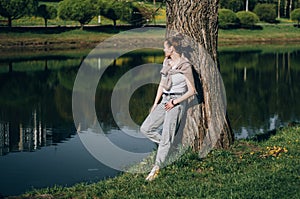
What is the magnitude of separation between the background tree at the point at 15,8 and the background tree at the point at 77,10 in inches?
114

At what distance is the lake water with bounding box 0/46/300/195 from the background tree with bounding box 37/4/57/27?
12443 mm

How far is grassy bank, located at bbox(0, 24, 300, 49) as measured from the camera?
3912 cm

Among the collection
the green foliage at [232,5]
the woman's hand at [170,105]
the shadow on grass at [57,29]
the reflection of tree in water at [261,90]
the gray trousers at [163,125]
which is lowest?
the reflection of tree in water at [261,90]

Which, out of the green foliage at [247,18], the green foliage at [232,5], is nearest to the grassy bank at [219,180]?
the green foliage at [247,18]

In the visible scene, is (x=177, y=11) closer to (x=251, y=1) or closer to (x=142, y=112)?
(x=142, y=112)

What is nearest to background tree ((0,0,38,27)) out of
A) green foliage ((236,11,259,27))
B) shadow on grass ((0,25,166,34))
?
shadow on grass ((0,25,166,34))

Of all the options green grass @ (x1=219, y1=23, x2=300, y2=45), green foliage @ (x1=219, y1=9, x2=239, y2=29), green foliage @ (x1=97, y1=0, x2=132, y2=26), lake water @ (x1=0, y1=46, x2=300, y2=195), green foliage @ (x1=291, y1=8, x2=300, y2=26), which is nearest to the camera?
lake water @ (x1=0, y1=46, x2=300, y2=195)

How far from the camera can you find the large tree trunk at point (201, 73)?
7434 mm

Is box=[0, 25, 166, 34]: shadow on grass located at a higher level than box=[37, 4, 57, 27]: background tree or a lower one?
lower

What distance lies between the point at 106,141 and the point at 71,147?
838mm

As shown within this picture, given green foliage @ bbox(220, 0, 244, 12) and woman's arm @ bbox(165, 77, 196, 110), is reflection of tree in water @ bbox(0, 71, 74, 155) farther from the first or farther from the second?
green foliage @ bbox(220, 0, 244, 12)

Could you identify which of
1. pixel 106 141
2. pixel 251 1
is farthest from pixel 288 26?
pixel 106 141

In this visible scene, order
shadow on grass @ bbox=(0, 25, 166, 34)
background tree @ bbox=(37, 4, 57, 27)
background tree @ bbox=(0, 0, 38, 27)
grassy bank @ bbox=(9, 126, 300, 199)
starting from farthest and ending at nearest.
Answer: background tree @ bbox=(37, 4, 57, 27)
shadow on grass @ bbox=(0, 25, 166, 34)
background tree @ bbox=(0, 0, 38, 27)
grassy bank @ bbox=(9, 126, 300, 199)

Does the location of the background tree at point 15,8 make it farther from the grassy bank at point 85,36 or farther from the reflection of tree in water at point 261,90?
the reflection of tree in water at point 261,90
